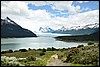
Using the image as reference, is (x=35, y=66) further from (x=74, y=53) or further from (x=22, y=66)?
(x=74, y=53)

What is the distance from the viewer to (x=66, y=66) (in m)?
27.2

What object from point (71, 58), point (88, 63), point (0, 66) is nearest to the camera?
point (0, 66)

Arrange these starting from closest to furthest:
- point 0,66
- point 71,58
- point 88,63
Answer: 1. point 0,66
2. point 88,63
3. point 71,58

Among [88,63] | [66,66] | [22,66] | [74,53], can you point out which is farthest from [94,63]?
[22,66]

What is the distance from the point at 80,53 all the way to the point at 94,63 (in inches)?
193

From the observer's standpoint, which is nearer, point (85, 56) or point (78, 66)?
point (78, 66)

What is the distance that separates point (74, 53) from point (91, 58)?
162 inches

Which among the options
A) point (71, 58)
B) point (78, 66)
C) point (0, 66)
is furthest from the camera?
point (71, 58)

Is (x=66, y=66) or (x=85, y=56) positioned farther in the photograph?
(x=85, y=56)

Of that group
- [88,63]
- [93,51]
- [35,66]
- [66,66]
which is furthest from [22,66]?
[93,51]

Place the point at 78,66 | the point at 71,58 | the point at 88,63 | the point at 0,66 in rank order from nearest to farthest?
the point at 0,66, the point at 78,66, the point at 88,63, the point at 71,58

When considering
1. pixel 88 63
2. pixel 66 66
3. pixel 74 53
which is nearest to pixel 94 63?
pixel 88 63

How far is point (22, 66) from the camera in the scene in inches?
1016

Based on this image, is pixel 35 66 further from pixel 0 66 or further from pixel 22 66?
pixel 0 66
